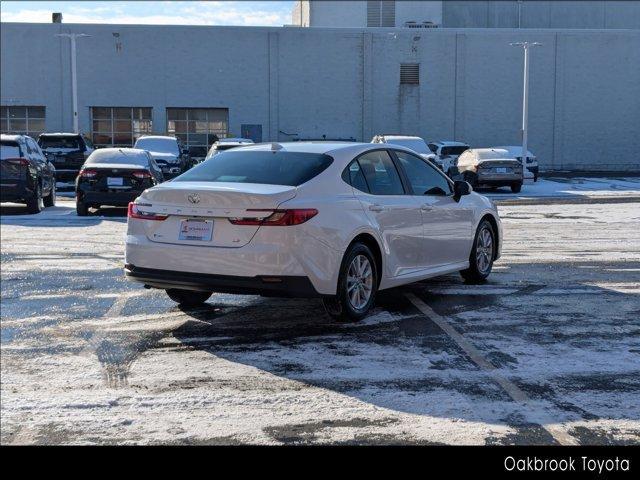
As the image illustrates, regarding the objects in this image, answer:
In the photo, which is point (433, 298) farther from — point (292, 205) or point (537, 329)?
point (292, 205)

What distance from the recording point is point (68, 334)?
25.3 feet

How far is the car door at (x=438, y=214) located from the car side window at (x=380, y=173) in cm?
16

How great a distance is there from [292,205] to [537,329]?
7.51 feet

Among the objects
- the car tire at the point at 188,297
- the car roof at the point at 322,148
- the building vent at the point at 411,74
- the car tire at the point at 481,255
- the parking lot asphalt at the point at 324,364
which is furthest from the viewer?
the building vent at the point at 411,74

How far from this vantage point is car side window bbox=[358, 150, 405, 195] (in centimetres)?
868

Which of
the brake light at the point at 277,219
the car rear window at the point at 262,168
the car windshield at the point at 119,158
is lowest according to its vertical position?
the brake light at the point at 277,219

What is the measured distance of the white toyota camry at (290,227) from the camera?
24.6ft

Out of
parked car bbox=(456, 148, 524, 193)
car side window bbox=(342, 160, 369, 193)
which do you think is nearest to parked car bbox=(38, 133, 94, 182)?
parked car bbox=(456, 148, 524, 193)

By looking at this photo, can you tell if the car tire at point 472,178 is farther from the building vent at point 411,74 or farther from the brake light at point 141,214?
the brake light at point 141,214

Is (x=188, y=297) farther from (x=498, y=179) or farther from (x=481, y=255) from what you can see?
(x=498, y=179)

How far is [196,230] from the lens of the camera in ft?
25.2

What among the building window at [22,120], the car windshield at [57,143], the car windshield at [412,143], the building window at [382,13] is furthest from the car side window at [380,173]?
the building window at [382,13]
